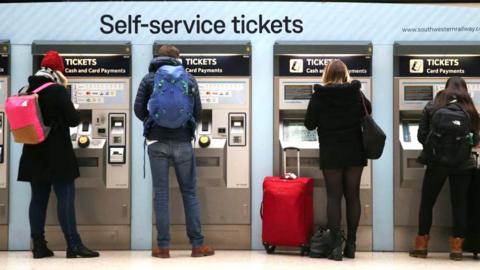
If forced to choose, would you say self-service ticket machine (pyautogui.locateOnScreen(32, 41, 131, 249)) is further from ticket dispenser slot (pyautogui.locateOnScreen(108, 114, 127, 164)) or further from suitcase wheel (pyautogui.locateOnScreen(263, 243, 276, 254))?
suitcase wheel (pyautogui.locateOnScreen(263, 243, 276, 254))

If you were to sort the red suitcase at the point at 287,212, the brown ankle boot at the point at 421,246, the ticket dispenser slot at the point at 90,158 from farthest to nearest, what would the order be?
the ticket dispenser slot at the point at 90,158 → the brown ankle boot at the point at 421,246 → the red suitcase at the point at 287,212

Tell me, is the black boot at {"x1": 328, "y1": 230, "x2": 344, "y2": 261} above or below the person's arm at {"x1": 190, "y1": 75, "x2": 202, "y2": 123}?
below

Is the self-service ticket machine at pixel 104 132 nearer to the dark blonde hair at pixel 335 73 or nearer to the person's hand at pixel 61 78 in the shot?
the person's hand at pixel 61 78

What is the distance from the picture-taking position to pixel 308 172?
5.63 m

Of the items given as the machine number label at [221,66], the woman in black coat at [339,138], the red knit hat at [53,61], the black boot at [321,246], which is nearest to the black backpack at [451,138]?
the woman in black coat at [339,138]

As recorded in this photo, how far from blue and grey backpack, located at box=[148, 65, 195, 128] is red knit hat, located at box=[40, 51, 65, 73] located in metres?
0.77

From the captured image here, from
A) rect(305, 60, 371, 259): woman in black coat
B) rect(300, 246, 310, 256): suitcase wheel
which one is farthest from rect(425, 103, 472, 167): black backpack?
rect(300, 246, 310, 256): suitcase wheel

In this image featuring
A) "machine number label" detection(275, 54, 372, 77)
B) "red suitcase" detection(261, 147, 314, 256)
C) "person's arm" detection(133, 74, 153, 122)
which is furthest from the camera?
"machine number label" detection(275, 54, 372, 77)

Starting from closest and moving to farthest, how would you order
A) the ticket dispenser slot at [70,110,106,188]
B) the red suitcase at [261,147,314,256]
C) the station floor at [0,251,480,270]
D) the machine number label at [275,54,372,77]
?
the station floor at [0,251,480,270] → the red suitcase at [261,147,314,256] → the ticket dispenser slot at [70,110,106,188] → the machine number label at [275,54,372,77]

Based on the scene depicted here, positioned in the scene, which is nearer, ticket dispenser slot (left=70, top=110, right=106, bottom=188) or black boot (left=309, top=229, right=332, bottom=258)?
black boot (left=309, top=229, right=332, bottom=258)

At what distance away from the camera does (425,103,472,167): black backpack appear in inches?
200

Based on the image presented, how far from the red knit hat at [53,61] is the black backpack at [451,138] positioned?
288 cm

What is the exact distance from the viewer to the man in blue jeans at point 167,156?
5.11 m

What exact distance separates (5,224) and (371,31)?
3470 mm
